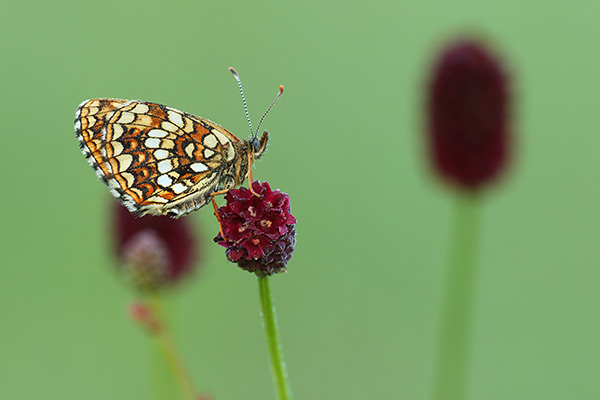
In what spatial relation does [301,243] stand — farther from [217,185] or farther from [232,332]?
[217,185]

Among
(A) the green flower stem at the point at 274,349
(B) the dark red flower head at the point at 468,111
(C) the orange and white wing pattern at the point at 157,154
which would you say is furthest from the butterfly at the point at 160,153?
(B) the dark red flower head at the point at 468,111

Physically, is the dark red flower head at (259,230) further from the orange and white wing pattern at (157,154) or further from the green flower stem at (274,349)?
the orange and white wing pattern at (157,154)

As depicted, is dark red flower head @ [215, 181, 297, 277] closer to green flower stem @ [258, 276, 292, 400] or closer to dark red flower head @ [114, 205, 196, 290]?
green flower stem @ [258, 276, 292, 400]

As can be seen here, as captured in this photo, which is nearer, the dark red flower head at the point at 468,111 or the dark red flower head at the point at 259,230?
the dark red flower head at the point at 259,230

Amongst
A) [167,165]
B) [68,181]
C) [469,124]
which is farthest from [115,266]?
[68,181]

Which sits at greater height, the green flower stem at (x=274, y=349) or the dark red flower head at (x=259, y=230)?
the dark red flower head at (x=259, y=230)
